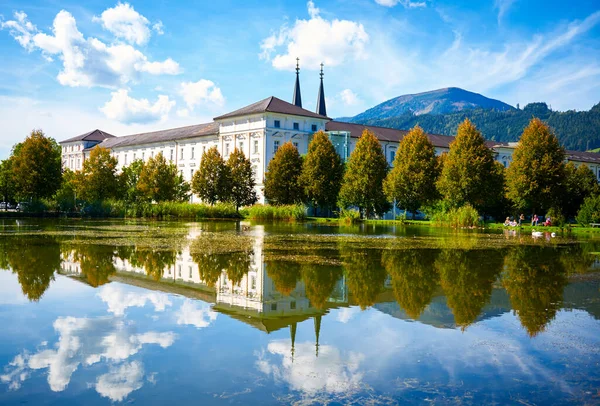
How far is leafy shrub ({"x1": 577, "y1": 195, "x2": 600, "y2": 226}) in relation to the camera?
155 ft

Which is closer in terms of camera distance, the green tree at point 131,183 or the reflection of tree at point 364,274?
the reflection of tree at point 364,274

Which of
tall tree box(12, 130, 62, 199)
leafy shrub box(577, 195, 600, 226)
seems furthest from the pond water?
tall tree box(12, 130, 62, 199)

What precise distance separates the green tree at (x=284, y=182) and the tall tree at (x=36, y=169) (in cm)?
2148

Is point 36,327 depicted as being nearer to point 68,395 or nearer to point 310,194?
point 68,395

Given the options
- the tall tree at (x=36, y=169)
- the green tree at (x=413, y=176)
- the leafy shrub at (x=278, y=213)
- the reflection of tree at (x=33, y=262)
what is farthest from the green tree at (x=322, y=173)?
the reflection of tree at (x=33, y=262)

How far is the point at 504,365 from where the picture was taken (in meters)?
6.06

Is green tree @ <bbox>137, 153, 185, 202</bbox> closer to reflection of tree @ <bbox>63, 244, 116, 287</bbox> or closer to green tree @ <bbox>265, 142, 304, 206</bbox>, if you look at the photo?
green tree @ <bbox>265, 142, 304, 206</bbox>

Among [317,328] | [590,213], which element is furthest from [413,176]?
[317,328]

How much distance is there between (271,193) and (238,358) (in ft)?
174

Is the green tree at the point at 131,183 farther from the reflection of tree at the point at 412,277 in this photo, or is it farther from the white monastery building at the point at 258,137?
the reflection of tree at the point at 412,277

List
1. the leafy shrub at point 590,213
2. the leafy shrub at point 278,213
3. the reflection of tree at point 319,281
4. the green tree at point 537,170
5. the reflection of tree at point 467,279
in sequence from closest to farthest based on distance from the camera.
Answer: the reflection of tree at point 467,279 → the reflection of tree at point 319,281 → the green tree at point 537,170 → the leafy shrub at point 590,213 → the leafy shrub at point 278,213

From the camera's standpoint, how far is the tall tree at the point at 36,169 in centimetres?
5247

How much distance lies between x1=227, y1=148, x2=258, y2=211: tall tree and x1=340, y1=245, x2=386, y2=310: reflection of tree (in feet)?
136

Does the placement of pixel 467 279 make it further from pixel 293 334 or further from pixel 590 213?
pixel 590 213
